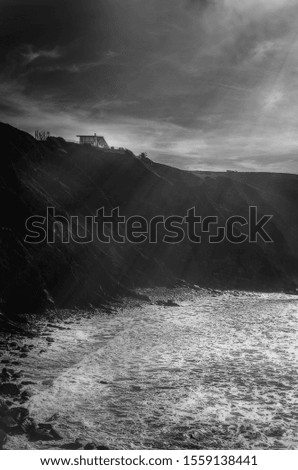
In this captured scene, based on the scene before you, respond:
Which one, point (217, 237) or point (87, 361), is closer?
point (87, 361)

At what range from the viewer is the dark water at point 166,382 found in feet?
41.2

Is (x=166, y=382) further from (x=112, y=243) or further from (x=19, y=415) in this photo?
(x=112, y=243)

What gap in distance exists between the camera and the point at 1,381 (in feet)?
50.6

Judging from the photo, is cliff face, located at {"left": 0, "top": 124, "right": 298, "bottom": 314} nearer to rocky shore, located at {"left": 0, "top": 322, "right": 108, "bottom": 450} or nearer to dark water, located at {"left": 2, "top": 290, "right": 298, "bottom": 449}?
dark water, located at {"left": 2, "top": 290, "right": 298, "bottom": 449}

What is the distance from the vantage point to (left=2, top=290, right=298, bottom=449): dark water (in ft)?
41.2

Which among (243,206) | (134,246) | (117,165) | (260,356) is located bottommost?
(260,356)

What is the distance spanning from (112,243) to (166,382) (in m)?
26.2

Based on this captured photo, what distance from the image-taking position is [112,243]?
41906 millimetres

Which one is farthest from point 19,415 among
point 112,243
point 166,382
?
point 112,243

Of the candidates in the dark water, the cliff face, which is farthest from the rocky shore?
the cliff face

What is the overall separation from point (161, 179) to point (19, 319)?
34.8 m

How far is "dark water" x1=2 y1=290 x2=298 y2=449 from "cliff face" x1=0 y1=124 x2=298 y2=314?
3.72 meters
